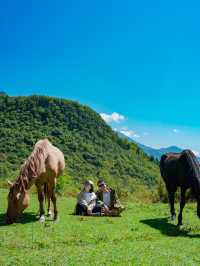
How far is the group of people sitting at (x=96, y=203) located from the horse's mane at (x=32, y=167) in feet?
Result: 9.90

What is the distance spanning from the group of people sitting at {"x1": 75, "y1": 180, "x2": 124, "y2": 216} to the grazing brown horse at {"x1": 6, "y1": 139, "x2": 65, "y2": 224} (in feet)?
5.82

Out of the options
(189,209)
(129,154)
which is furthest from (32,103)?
(189,209)

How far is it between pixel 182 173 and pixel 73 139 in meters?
73.8

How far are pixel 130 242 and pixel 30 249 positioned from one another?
2.78 m

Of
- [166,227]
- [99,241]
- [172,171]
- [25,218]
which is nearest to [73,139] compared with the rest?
[172,171]

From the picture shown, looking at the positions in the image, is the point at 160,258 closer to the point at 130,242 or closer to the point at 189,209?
the point at 130,242

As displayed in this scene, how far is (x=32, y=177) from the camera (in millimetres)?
11836

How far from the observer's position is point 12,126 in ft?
282

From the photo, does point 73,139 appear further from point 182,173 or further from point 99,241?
point 99,241

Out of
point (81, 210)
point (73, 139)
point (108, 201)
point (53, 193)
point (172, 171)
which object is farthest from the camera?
point (73, 139)

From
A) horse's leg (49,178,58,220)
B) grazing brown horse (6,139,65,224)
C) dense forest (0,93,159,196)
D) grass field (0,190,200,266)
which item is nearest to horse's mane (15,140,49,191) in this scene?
grazing brown horse (6,139,65,224)

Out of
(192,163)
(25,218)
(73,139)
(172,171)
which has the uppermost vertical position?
(73,139)

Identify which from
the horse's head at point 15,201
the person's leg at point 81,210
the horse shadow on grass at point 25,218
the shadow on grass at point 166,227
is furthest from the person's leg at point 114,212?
the horse's head at point 15,201

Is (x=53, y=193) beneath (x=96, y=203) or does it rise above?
above
